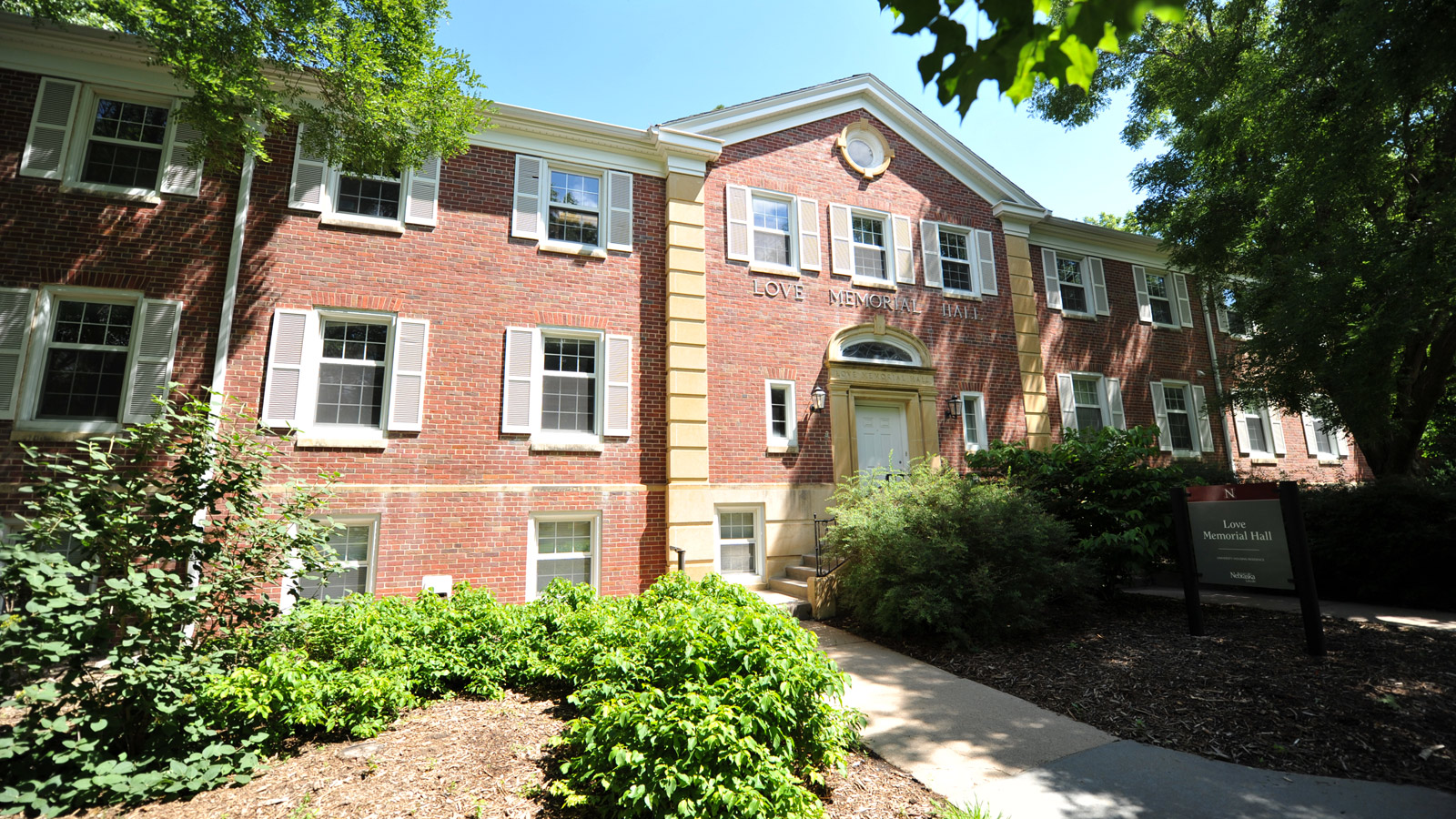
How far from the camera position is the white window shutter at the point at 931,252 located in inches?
539

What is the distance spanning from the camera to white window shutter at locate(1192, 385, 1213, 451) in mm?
16172

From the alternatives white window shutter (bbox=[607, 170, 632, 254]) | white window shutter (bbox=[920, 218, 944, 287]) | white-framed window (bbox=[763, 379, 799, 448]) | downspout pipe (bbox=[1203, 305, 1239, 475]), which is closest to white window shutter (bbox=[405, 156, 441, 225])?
white window shutter (bbox=[607, 170, 632, 254])

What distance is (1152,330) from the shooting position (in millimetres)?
16297

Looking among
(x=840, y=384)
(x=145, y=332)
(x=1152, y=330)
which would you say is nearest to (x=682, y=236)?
(x=840, y=384)

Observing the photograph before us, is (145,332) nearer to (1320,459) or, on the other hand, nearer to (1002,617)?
(1002,617)

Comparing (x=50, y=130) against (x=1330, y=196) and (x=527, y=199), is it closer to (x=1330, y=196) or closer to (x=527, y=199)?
(x=527, y=199)

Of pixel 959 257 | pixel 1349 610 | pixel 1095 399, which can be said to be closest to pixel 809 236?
pixel 959 257

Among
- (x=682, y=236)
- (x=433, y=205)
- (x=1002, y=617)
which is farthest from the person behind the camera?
(x=682, y=236)

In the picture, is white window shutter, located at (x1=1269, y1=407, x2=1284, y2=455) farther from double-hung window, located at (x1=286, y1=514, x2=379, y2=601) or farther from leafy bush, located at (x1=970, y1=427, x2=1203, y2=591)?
double-hung window, located at (x1=286, y1=514, x2=379, y2=601)

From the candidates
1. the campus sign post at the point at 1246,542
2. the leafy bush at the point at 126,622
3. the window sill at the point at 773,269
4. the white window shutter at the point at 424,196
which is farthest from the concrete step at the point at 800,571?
the white window shutter at the point at 424,196

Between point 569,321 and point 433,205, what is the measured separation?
2.83 m

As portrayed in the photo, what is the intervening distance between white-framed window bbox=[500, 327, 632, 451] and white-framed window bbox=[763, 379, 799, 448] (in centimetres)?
259

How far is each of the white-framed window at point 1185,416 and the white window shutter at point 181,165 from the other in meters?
19.9

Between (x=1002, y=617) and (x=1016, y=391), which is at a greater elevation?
(x=1016, y=391)
